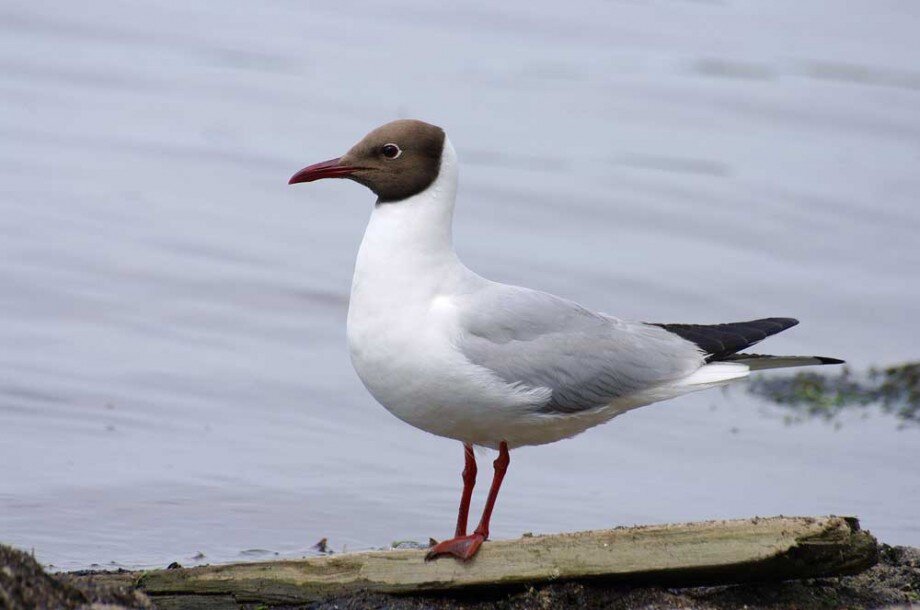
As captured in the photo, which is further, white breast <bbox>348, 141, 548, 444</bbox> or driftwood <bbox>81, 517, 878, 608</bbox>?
white breast <bbox>348, 141, 548, 444</bbox>

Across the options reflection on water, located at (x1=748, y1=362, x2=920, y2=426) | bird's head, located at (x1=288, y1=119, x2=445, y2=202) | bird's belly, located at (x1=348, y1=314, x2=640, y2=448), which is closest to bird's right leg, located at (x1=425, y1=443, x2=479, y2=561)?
bird's belly, located at (x1=348, y1=314, x2=640, y2=448)

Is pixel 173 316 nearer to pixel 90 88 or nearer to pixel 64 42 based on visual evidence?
pixel 90 88

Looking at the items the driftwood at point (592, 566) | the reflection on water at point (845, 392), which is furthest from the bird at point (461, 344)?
the reflection on water at point (845, 392)

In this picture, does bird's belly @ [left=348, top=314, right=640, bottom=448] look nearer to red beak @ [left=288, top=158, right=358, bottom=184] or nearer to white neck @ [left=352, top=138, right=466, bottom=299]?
white neck @ [left=352, top=138, right=466, bottom=299]

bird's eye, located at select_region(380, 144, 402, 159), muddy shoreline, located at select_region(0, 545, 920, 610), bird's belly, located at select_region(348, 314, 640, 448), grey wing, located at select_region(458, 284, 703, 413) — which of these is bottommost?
muddy shoreline, located at select_region(0, 545, 920, 610)

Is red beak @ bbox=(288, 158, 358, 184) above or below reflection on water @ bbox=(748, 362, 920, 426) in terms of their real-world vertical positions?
above

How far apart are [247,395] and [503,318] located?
3.70 meters

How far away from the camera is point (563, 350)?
5613 millimetres

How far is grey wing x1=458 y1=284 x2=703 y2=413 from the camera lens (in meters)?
5.37

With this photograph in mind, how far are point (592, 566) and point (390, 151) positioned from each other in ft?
5.42

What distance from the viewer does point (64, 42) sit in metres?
16.0

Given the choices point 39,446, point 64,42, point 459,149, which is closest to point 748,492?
point 39,446

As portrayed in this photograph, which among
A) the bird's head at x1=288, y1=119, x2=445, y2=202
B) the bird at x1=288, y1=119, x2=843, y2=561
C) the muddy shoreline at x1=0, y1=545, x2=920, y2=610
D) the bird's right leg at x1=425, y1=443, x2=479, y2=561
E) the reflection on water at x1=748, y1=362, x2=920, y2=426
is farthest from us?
the reflection on water at x1=748, y1=362, x2=920, y2=426

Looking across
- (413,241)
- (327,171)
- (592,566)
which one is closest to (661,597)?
(592,566)
